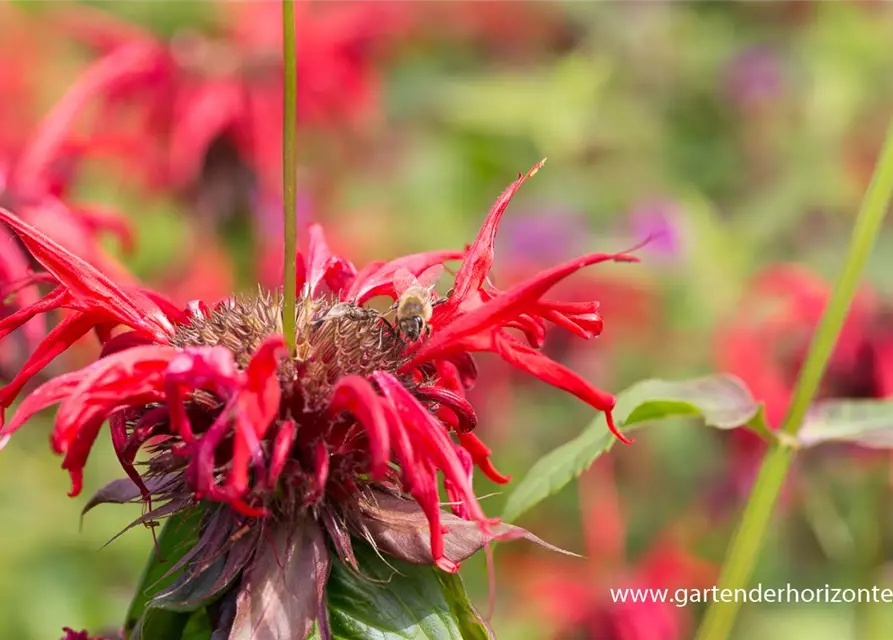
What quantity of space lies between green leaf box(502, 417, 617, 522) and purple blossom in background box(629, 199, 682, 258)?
49.4 inches

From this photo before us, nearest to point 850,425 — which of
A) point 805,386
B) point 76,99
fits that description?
point 805,386

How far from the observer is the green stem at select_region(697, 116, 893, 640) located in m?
0.88

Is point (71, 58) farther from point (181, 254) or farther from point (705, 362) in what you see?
point (705, 362)

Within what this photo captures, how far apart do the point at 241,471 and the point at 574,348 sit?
153 centimetres

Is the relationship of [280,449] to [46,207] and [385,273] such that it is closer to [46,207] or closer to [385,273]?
[385,273]

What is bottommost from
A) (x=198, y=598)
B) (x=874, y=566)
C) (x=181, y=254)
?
(x=874, y=566)

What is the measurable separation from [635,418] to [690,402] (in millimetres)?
46

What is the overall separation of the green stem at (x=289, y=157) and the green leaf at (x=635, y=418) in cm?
24

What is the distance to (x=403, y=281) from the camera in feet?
2.61

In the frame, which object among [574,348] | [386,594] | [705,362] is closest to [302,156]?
[574,348]

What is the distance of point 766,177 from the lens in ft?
8.50

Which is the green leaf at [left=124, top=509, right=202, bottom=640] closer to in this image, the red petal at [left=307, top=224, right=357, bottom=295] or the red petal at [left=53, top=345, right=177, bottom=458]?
the red petal at [left=53, top=345, right=177, bottom=458]

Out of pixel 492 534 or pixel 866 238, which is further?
pixel 866 238

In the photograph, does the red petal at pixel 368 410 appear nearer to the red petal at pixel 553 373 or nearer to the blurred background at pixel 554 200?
the red petal at pixel 553 373
